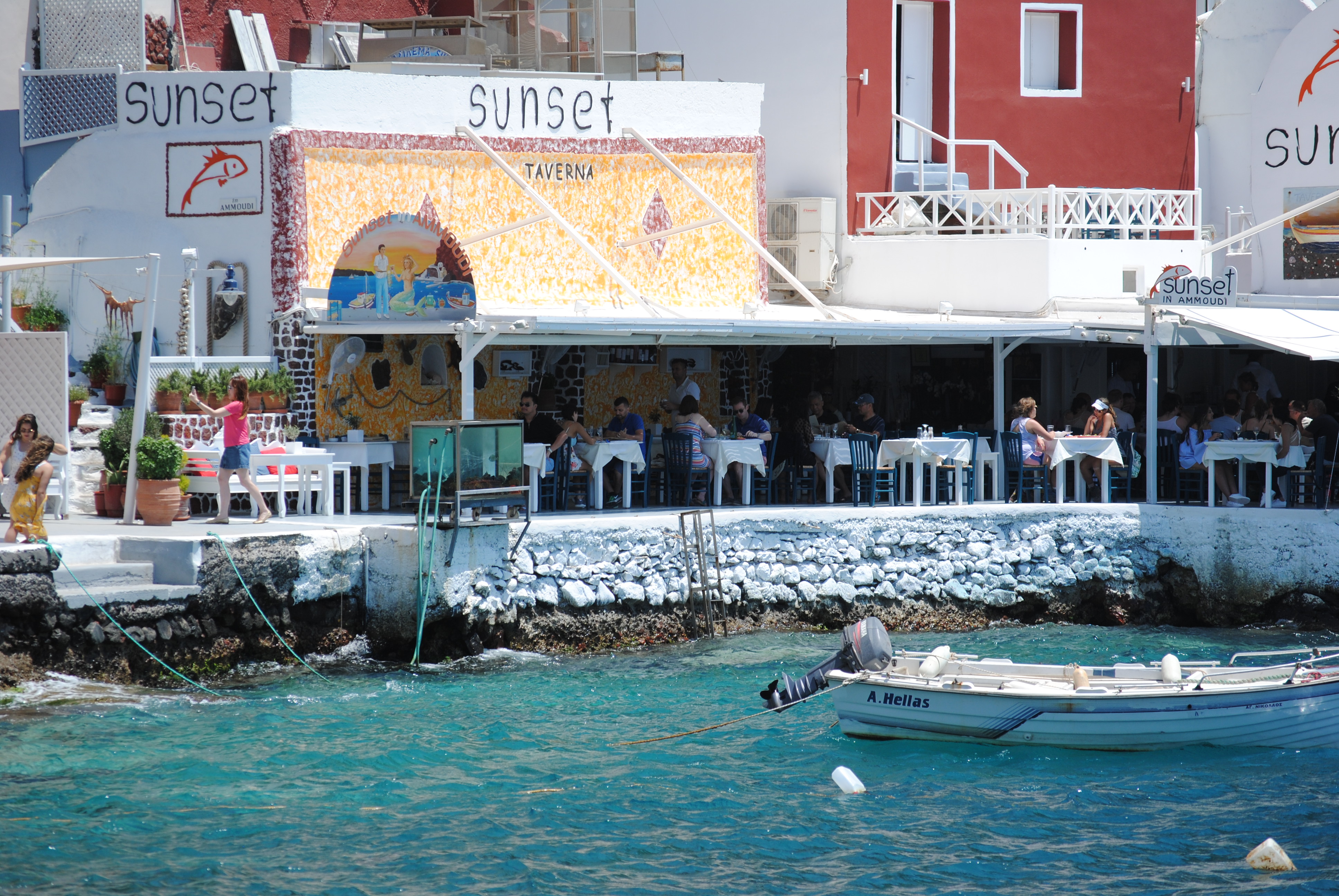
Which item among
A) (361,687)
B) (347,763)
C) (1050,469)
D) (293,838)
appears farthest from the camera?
(1050,469)

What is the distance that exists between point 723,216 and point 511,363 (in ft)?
11.2

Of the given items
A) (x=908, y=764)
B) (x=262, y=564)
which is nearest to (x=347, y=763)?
(x=262, y=564)

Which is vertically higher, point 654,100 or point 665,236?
point 654,100

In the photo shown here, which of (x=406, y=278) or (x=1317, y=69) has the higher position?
(x=1317, y=69)

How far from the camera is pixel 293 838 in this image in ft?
36.2

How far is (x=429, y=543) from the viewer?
611 inches

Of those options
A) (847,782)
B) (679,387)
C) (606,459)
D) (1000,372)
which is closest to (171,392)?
(606,459)

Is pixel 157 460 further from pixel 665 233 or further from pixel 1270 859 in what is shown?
pixel 1270 859

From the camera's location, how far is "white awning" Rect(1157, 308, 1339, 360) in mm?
17625

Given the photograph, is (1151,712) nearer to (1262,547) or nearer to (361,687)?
(1262,547)

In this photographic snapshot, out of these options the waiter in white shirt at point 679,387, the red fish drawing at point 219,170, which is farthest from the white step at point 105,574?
the waiter in white shirt at point 679,387

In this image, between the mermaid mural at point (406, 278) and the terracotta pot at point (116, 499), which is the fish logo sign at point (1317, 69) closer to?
the mermaid mural at point (406, 278)

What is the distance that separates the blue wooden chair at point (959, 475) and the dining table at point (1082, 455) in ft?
3.19

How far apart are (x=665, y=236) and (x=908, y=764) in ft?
30.4
